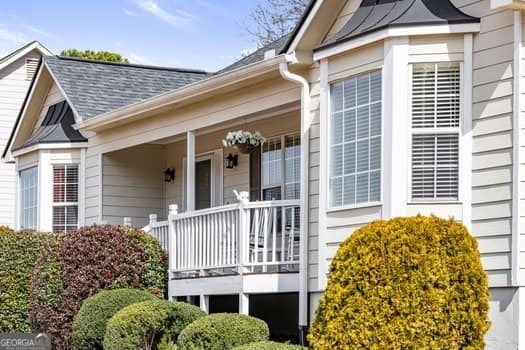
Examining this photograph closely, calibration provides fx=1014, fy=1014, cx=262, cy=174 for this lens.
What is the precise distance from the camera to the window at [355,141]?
12727 millimetres

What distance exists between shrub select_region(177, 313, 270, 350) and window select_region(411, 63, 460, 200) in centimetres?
286

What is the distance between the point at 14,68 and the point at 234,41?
391 inches

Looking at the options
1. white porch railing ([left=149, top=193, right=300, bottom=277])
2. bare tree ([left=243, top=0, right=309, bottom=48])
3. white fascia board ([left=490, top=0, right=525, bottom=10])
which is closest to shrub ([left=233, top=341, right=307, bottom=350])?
white porch railing ([left=149, top=193, right=300, bottom=277])

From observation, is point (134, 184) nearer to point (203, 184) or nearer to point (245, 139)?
point (203, 184)

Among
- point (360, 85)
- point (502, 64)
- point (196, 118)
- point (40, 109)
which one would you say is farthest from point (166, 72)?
point (502, 64)

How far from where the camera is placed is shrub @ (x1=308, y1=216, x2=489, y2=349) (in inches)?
420

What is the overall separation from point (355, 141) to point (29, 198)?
37.9ft

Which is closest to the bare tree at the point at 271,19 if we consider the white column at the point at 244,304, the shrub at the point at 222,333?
the white column at the point at 244,304

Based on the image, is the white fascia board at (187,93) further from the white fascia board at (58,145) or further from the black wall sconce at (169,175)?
the black wall sconce at (169,175)

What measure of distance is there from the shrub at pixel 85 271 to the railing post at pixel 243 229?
9.17ft

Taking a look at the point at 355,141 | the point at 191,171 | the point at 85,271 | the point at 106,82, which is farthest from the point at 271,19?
the point at 355,141

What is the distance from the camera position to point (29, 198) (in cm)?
2266

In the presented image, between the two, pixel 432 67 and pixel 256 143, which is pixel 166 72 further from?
pixel 432 67

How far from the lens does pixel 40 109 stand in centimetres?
2388
